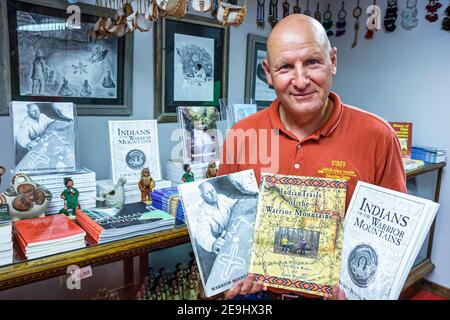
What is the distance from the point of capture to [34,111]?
4.28 ft

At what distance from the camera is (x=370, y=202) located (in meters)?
0.93

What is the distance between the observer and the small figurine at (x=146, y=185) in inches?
55.8

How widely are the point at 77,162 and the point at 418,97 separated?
→ 217 cm

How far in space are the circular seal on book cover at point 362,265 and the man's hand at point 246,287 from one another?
0.24 metres

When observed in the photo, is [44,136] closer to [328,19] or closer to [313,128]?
[313,128]

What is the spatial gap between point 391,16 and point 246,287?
2.21m

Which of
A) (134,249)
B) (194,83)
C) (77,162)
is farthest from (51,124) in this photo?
(194,83)

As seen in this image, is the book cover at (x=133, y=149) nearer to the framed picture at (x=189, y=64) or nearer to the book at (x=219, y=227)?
the framed picture at (x=189, y=64)

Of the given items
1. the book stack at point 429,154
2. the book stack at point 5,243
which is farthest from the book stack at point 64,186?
the book stack at point 429,154

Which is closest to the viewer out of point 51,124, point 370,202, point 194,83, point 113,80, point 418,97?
point 370,202

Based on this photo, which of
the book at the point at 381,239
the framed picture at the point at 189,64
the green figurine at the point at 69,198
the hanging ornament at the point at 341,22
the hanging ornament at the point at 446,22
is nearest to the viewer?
the book at the point at 381,239

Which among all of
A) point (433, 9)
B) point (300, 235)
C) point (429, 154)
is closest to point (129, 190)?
point (300, 235)
